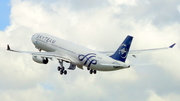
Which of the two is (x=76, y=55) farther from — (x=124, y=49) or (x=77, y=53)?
(x=124, y=49)

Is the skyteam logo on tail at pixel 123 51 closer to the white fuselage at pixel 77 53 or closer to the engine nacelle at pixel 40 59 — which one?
the white fuselage at pixel 77 53

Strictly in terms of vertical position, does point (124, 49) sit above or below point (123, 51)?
above

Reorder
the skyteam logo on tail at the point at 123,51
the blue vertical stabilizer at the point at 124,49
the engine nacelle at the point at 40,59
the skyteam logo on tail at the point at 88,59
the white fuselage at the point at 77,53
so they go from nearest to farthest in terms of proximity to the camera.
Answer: the blue vertical stabilizer at the point at 124,49 < the skyteam logo on tail at the point at 123,51 < the white fuselage at the point at 77,53 < the skyteam logo on tail at the point at 88,59 < the engine nacelle at the point at 40,59

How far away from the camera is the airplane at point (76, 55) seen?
8562cm

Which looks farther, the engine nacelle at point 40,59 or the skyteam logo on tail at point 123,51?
the engine nacelle at point 40,59

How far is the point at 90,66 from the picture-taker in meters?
90.6

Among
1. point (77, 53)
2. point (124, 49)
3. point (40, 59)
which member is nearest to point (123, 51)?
point (124, 49)

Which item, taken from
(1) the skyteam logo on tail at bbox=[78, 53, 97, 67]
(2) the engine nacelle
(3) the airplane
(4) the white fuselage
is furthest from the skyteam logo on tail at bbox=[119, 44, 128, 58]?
(2) the engine nacelle

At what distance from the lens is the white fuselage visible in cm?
8675

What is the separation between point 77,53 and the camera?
94062mm

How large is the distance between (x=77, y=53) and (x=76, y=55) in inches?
16.4

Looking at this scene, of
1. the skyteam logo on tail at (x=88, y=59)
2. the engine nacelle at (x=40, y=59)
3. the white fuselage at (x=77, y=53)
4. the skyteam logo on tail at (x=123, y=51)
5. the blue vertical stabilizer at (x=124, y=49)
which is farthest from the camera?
the engine nacelle at (x=40, y=59)

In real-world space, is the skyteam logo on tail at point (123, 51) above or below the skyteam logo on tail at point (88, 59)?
above

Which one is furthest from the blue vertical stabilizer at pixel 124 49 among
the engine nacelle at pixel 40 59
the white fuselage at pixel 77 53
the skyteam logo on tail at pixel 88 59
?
the engine nacelle at pixel 40 59
